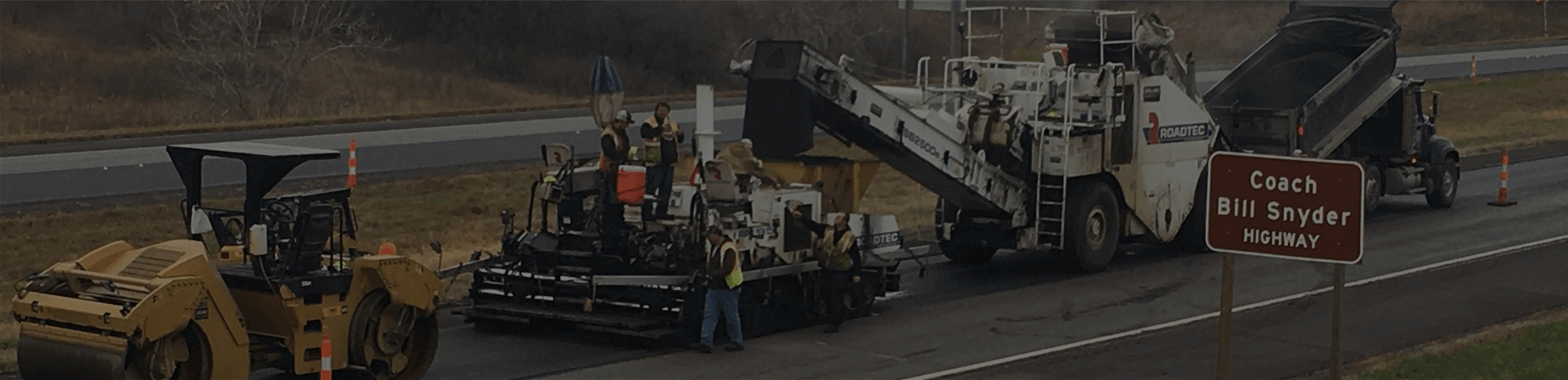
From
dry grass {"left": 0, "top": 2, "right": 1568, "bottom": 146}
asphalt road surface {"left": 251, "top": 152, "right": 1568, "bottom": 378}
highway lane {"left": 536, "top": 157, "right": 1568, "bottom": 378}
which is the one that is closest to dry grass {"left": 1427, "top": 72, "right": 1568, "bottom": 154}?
dry grass {"left": 0, "top": 2, "right": 1568, "bottom": 146}

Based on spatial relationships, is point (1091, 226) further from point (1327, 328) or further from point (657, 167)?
point (657, 167)

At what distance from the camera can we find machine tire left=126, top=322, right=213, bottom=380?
14445 millimetres

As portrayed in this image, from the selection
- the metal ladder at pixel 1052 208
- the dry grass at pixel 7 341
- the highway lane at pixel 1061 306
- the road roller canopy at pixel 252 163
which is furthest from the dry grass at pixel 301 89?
the road roller canopy at pixel 252 163

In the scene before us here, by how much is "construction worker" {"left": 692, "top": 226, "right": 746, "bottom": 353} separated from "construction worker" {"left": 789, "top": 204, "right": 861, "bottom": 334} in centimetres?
131

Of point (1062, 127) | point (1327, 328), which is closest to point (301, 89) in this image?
point (1062, 127)

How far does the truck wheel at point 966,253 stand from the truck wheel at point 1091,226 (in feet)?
4.15

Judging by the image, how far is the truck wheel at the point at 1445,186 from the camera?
30203mm

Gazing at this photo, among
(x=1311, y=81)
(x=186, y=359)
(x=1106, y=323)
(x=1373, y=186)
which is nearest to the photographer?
(x=186, y=359)

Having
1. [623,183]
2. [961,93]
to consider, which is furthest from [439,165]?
[623,183]

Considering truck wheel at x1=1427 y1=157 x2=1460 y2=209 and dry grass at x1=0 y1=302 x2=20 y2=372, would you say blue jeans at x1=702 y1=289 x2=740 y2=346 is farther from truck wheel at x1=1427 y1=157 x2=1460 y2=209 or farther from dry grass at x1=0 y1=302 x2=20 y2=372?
truck wheel at x1=1427 y1=157 x2=1460 y2=209

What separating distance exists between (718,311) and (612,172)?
71.9 inches

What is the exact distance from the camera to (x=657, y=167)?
1944 cm

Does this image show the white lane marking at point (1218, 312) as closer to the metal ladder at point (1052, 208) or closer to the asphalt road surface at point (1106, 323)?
the asphalt road surface at point (1106, 323)

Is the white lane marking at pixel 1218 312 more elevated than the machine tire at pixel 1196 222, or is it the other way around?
the machine tire at pixel 1196 222
